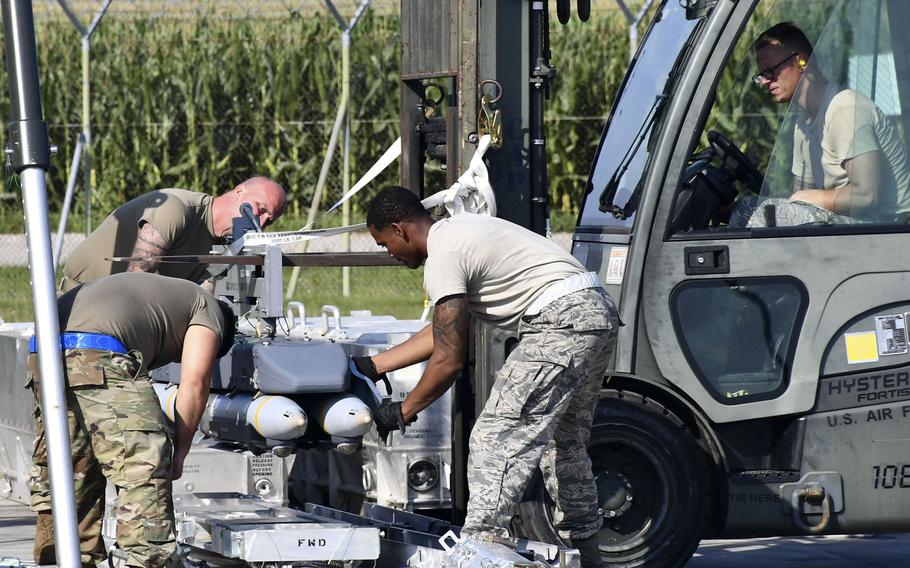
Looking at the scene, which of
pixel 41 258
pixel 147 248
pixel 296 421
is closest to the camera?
pixel 41 258

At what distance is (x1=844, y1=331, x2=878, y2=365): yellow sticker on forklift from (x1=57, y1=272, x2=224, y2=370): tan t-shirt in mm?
2497

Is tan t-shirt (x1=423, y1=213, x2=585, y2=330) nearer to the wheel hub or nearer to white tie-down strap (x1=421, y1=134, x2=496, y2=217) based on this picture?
white tie-down strap (x1=421, y1=134, x2=496, y2=217)

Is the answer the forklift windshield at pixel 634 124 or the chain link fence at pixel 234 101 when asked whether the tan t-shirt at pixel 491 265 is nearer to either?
the forklift windshield at pixel 634 124

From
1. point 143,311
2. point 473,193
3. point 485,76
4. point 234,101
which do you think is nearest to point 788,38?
point 485,76

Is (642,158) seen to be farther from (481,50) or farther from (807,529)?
(807,529)

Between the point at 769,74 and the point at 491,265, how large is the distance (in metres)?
1.52

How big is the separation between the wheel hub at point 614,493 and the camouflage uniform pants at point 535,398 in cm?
23

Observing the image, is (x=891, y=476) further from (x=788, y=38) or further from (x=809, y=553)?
(x=788, y=38)

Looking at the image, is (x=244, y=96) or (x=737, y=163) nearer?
(x=737, y=163)

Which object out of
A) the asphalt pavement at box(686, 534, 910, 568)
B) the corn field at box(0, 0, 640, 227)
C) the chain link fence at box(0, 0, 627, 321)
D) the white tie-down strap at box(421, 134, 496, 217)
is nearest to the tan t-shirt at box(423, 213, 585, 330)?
the white tie-down strap at box(421, 134, 496, 217)

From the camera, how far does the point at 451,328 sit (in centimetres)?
563

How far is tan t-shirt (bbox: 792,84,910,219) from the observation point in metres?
6.16

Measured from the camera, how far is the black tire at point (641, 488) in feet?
20.1

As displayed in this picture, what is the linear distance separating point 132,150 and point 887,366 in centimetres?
1496
